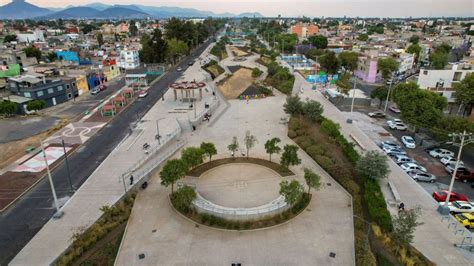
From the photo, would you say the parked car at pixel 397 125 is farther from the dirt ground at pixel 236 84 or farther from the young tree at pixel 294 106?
the dirt ground at pixel 236 84

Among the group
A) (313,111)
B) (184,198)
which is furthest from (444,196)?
(184,198)

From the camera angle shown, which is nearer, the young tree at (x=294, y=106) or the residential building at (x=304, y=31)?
the young tree at (x=294, y=106)

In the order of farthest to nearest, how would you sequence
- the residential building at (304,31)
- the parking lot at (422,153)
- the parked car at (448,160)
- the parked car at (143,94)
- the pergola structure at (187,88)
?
the residential building at (304,31), the parked car at (143,94), the pergola structure at (187,88), the parked car at (448,160), the parking lot at (422,153)

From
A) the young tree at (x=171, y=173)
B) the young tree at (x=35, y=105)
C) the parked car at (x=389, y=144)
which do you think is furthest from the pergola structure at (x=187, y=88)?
the parked car at (x=389, y=144)

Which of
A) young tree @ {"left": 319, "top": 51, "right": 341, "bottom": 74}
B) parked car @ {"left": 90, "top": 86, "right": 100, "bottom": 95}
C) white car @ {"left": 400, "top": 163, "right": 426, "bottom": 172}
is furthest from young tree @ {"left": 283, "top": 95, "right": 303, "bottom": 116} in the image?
parked car @ {"left": 90, "top": 86, "right": 100, "bottom": 95}

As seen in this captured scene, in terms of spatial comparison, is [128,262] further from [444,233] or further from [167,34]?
[167,34]

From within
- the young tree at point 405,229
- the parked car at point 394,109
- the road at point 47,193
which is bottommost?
the road at point 47,193

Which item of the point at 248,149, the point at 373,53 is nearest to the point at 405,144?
the point at 248,149

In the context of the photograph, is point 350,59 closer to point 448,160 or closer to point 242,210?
point 448,160
